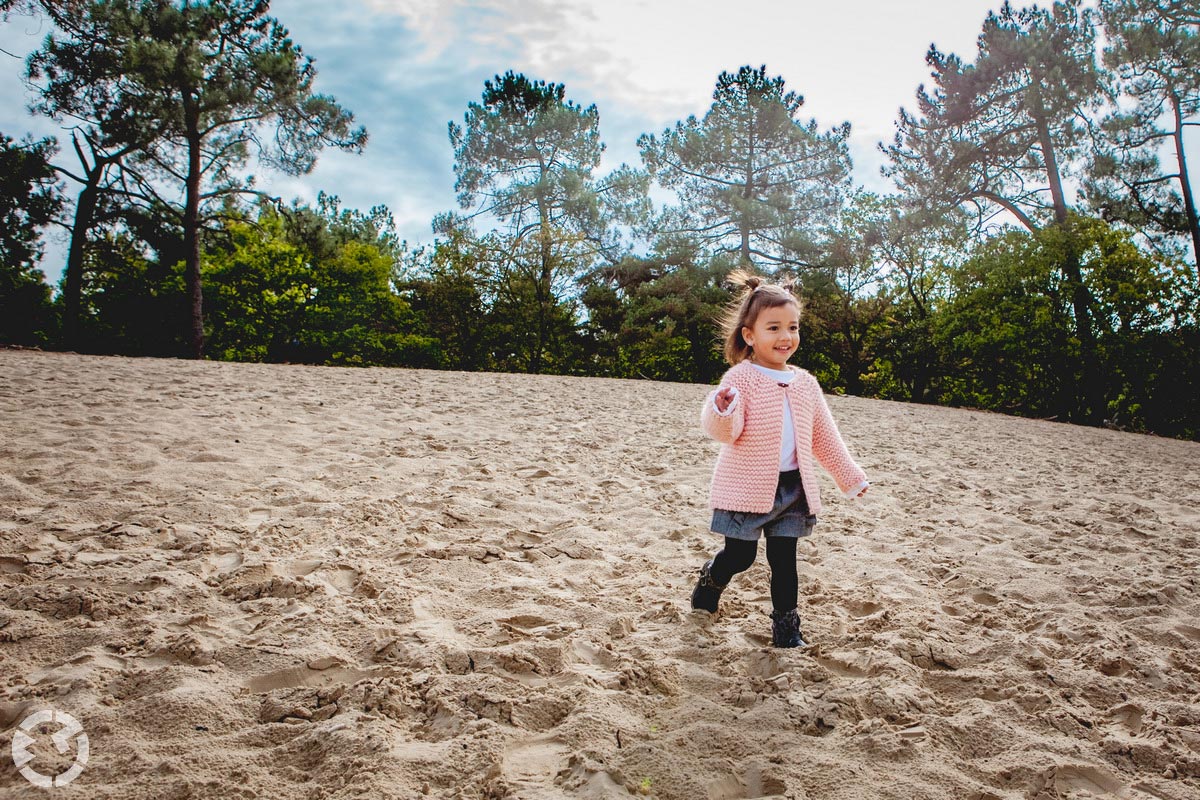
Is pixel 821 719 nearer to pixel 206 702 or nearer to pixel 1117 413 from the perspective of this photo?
pixel 206 702

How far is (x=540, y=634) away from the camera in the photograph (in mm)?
2770

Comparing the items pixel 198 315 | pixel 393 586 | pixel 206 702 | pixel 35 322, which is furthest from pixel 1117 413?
pixel 35 322

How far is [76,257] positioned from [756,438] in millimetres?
20626

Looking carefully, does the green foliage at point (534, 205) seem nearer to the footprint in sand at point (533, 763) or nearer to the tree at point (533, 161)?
the tree at point (533, 161)

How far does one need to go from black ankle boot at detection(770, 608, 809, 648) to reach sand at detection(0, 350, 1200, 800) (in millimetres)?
63

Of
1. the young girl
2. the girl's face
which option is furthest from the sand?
the girl's face

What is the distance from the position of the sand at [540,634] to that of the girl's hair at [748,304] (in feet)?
4.02

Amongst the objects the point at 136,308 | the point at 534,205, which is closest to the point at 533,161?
the point at 534,205

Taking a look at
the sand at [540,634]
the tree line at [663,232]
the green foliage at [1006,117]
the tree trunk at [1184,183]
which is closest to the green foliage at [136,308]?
the tree line at [663,232]

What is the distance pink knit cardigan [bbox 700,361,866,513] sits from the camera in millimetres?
2770

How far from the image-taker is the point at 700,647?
2.77 metres

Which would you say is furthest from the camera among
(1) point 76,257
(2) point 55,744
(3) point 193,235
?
(1) point 76,257

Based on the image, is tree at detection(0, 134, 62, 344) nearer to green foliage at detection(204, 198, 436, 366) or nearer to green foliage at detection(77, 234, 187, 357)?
green foliage at detection(77, 234, 187, 357)

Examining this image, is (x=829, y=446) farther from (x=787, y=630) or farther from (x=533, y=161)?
(x=533, y=161)
